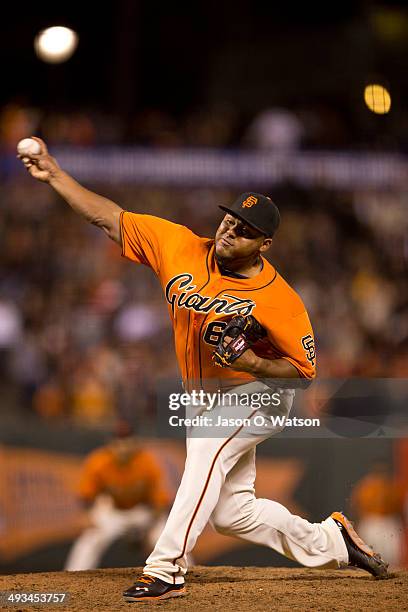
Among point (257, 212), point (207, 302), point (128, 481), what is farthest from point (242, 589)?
point (128, 481)

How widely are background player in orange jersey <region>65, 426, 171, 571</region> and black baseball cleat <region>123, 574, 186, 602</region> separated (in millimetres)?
2635

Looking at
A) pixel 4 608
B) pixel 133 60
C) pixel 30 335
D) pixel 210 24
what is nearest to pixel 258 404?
pixel 4 608

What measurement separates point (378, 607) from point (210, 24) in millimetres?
13085

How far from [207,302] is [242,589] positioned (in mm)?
1371

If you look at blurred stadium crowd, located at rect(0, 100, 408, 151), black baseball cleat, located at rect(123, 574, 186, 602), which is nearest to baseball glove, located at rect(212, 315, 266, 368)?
black baseball cleat, located at rect(123, 574, 186, 602)

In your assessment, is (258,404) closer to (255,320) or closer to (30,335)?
(255,320)

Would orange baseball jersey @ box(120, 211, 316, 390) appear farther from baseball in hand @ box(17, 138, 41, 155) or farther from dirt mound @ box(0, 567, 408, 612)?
dirt mound @ box(0, 567, 408, 612)

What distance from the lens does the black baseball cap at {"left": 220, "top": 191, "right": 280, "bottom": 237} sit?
14.7ft

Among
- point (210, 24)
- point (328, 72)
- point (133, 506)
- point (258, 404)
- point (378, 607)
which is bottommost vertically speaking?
point (378, 607)

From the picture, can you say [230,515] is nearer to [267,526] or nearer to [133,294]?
[267,526]

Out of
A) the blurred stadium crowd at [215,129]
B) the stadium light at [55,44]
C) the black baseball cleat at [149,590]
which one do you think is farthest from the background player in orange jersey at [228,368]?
the stadium light at [55,44]

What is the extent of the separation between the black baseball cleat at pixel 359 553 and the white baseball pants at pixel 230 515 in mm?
38

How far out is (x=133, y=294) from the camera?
9492 millimetres

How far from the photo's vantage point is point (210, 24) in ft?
52.2
